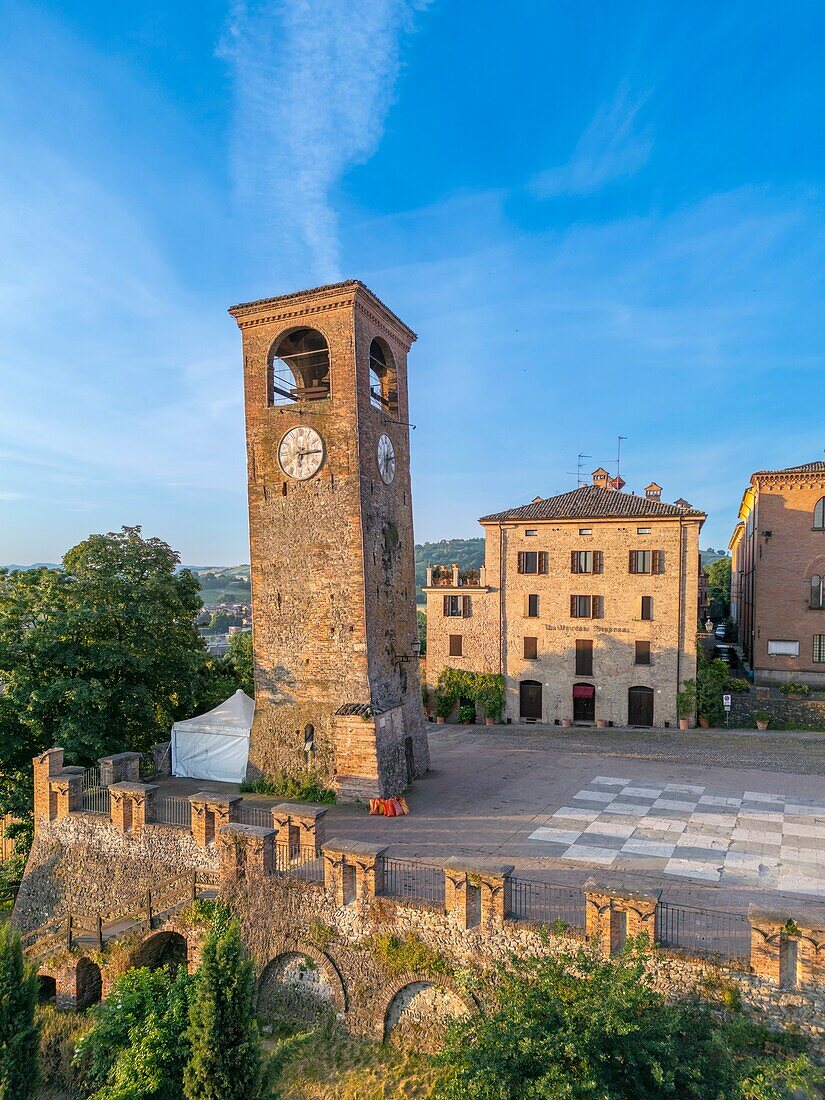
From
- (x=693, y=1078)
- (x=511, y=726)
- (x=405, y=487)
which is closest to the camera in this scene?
(x=693, y=1078)

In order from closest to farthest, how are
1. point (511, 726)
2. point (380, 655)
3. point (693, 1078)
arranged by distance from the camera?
point (693, 1078) → point (380, 655) → point (511, 726)

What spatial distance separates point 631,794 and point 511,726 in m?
11.8

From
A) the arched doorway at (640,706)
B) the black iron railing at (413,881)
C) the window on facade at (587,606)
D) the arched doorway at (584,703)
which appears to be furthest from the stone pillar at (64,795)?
the arched doorway at (640,706)

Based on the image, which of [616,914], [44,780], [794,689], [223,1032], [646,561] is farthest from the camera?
[646,561]

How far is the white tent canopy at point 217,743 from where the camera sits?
19.5m

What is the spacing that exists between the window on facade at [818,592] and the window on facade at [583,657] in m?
10.9

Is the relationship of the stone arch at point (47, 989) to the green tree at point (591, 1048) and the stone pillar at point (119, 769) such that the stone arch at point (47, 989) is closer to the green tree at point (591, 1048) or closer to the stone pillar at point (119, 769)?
the stone pillar at point (119, 769)

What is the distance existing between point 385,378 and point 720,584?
59.4 meters

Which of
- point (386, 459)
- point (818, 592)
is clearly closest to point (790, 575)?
point (818, 592)

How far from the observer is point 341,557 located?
18.4 m

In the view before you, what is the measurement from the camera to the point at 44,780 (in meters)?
16.6

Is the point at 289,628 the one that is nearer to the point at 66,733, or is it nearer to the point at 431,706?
the point at 66,733

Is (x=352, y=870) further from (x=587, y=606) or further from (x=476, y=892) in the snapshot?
(x=587, y=606)

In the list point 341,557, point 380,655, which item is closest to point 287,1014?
point 380,655
